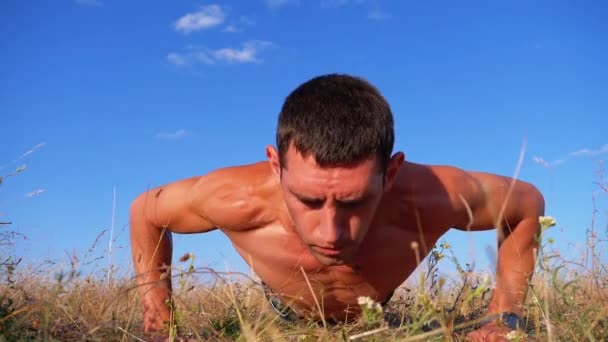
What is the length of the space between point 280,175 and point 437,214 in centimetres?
139

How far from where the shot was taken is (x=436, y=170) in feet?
16.2

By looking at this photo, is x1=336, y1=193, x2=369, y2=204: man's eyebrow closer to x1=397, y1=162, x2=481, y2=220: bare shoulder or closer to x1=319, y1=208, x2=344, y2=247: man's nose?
x1=319, y1=208, x2=344, y2=247: man's nose

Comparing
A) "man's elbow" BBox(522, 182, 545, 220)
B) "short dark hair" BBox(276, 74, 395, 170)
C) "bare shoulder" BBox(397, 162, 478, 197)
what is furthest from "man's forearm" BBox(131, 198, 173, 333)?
"man's elbow" BBox(522, 182, 545, 220)

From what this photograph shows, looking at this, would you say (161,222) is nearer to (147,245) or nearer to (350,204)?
(147,245)

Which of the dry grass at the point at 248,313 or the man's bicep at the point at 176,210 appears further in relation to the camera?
the man's bicep at the point at 176,210

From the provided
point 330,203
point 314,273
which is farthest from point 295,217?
point 314,273

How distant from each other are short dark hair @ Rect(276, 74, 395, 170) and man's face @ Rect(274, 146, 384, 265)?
8cm

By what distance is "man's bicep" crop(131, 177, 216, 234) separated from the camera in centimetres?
488

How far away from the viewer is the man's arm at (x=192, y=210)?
4.74 metres

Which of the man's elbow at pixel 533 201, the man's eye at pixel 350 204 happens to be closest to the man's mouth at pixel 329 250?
the man's eye at pixel 350 204

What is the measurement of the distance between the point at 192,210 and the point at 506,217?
2.59m

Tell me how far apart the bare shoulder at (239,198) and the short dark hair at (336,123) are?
2.11 ft

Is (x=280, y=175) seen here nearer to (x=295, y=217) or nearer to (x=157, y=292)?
(x=295, y=217)

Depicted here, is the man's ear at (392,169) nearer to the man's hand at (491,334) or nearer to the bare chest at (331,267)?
the bare chest at (331,267)
